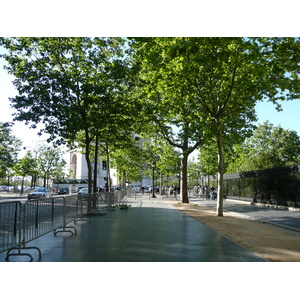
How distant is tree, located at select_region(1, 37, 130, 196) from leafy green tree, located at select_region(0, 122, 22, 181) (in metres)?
36.4

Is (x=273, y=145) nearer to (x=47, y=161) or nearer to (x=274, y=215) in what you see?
(x=274, y=215)

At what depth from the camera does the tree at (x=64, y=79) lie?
1420 centimetres

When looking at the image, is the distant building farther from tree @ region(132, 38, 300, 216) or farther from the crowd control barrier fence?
the crowd control barrier fence

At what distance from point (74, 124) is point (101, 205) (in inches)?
233

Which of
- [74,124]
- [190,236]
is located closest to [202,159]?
[74,124]

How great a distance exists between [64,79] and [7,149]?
4039 centimetres

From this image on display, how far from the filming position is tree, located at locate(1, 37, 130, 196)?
1420 centimetres

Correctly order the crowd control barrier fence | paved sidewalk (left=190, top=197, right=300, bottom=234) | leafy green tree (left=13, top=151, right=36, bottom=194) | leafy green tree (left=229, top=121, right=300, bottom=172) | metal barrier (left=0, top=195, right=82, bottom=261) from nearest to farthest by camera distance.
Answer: the crowd control barrier fence, metal barrier (left=0, top=195, right=82, bottom=261), paved sidewalk (left=190, top=197, right=300, bottom=234), leafy green tree (left=229, top=121, right=300, bottom=172), leafy green tree (left=13, top=151, right=36, bottom=194)

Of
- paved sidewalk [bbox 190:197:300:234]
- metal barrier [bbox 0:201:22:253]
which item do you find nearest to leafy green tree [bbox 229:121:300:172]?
paved sidewalk [bbox 190:197:300:234]

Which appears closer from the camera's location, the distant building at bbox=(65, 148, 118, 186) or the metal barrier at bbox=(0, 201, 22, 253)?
the metal barrier at bbox=(0, 201, 22, 253)

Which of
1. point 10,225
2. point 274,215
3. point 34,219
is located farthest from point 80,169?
point 10,225

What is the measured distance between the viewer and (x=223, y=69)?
15.3 metres

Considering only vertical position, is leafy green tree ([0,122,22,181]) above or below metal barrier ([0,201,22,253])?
above

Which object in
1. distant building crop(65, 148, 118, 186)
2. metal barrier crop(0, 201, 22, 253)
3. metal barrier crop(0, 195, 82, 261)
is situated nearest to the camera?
metal barrier crop(0, 201, 22, 253)
